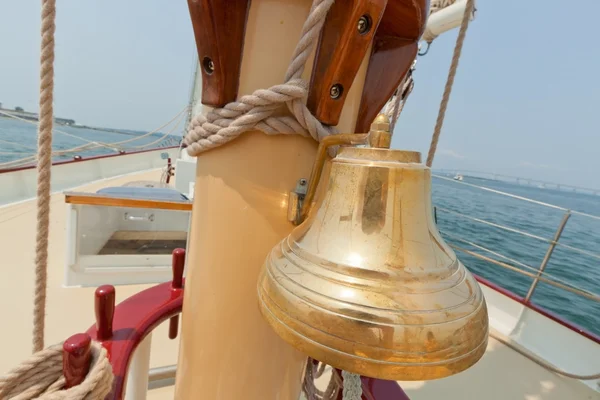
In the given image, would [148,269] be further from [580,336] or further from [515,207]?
[515,207]

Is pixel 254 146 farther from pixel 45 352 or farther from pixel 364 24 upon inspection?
pixel 45 352

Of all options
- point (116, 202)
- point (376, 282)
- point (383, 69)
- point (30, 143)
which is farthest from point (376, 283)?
point (30, 143)

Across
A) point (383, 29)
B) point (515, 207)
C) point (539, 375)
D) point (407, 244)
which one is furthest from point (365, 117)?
point (515, 207)

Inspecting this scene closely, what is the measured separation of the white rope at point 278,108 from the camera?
0.36 metres

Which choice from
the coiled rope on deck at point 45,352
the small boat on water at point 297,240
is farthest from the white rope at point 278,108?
the coiled rope on deck at point 45,352

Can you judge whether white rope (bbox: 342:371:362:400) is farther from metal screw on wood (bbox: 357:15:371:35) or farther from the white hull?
the white hull

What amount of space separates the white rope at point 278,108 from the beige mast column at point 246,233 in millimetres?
20

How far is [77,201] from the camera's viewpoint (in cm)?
178

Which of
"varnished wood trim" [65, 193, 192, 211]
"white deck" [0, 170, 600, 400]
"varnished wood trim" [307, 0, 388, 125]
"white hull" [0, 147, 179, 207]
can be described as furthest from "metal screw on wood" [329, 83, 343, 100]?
"white hull" [0, 147, 179, 207]

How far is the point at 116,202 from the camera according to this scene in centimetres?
185

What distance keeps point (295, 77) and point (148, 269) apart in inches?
84.4

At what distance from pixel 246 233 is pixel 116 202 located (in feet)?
5.61

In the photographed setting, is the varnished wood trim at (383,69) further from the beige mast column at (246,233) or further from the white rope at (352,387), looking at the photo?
the white rope at (352,387)

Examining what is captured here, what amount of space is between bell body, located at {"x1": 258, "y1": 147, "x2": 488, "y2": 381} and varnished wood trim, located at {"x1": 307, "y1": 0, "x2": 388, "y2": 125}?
0.07 metres
